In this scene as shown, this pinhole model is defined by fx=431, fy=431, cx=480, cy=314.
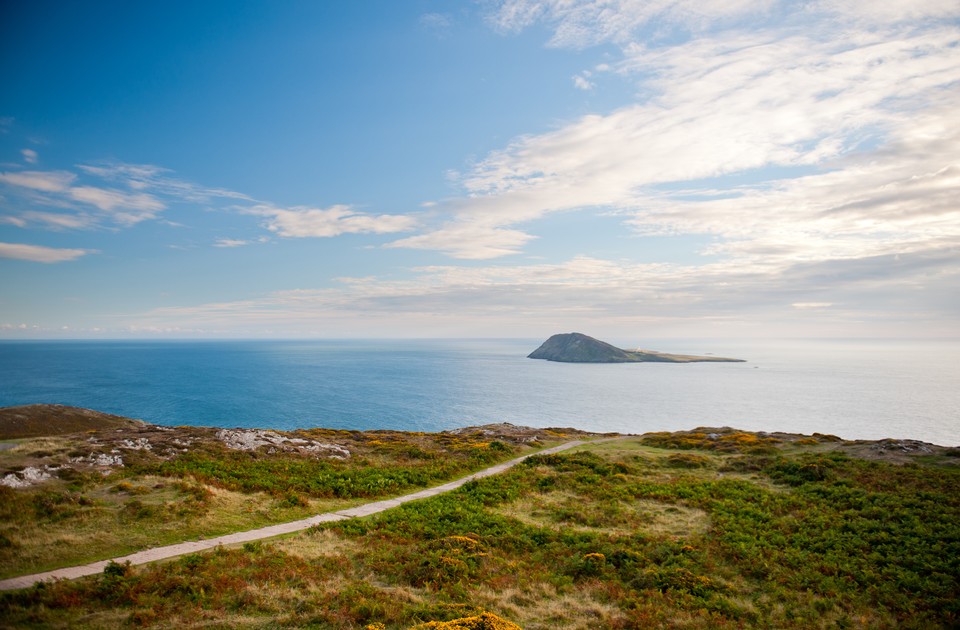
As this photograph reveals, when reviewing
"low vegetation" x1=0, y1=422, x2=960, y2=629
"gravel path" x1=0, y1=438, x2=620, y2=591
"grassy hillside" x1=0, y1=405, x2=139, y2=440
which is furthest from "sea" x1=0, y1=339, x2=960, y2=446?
"low vegetation" x1=0, y1=422, x2=960, y2=629

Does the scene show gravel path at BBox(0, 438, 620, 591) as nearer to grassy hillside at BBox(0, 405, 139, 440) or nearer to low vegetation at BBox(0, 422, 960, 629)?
low vegetation at BBox(0, 422, 960, 629)

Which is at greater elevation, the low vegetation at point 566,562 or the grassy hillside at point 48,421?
the low vegetation at point 566,562

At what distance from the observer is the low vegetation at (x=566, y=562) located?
13992 mm

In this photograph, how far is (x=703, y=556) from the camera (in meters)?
19.9

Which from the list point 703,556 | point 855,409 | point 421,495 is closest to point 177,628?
point 421,495

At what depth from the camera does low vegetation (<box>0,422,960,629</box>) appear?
14.0 meters

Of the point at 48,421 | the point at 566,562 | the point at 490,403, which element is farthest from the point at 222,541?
the point at 490,403

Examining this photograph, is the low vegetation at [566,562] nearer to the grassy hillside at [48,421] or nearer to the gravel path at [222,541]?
the gravel path at [222,541]

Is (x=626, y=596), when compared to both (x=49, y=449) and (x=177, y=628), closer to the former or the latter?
(x=177, y=628)

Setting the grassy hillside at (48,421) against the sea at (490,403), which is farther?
the sea at (490,403)

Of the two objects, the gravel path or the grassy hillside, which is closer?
the gravel path

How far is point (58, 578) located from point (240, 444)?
78.9ft

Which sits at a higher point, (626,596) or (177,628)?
(177,628)

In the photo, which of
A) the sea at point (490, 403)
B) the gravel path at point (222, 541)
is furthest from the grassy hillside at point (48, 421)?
the gravel path at point (222, 541)
